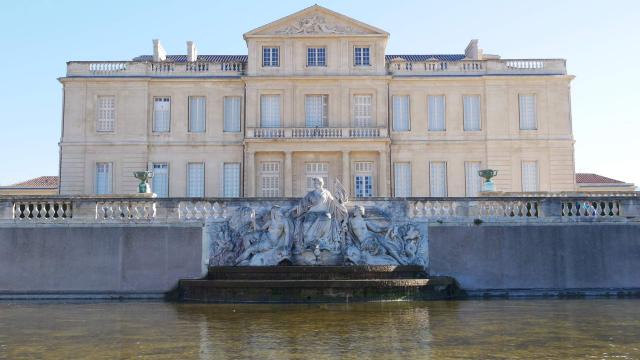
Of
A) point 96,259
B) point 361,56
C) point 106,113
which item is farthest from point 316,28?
point 96,259

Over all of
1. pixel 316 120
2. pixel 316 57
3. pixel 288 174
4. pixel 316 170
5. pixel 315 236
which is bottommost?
pixel 315 236

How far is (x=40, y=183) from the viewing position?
48.1 m

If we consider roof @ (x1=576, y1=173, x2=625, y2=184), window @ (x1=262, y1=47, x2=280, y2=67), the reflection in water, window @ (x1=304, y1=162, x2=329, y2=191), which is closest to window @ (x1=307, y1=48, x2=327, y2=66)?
window @ (x1=262, y1=47, x2=280, y2=67)

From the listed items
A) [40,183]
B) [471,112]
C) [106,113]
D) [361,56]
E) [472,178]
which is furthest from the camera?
[40,183]

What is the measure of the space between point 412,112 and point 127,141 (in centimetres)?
1489

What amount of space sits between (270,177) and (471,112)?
1106cm

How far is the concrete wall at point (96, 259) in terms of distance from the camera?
18.0m

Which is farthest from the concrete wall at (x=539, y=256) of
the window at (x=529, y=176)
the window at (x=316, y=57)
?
the window at (x=316, y=57)

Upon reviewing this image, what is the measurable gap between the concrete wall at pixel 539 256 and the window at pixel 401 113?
18.5 metres

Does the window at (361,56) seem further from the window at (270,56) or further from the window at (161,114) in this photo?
the window at (161,114)

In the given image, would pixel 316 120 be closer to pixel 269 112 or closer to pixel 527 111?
pixel 269 112

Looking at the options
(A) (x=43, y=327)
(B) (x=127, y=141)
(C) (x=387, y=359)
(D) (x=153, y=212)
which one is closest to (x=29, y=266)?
(D) (x=153, y=212)

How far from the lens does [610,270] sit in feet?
59.9

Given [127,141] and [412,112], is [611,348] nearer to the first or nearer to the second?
[412,112]
